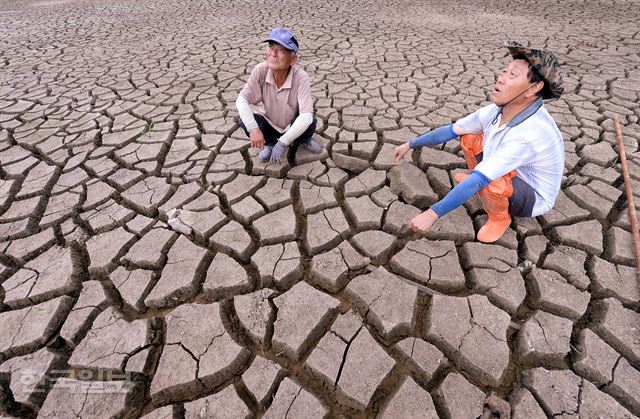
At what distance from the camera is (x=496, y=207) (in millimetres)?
1878

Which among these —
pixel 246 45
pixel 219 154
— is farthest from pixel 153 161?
pixel 246 45

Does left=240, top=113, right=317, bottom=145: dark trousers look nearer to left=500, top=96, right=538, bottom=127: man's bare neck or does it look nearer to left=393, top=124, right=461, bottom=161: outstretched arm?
left=393, top=124, right=461, bottom=161: outstretched arm

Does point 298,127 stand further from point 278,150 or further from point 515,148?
point 515,148

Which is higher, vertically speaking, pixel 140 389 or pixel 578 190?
pixel 578 190

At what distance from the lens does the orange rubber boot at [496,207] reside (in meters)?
1.78

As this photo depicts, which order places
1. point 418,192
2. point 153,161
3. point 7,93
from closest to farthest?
point 418,192, point 153,161, point 7,93

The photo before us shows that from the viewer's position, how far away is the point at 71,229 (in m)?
2.07

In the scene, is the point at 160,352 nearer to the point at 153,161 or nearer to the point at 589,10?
the point at 153,161

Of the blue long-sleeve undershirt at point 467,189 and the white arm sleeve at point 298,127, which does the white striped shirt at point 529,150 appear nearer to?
the blue long-sleeve undershirt at point 467,189

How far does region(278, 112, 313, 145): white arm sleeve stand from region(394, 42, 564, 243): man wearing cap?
0.98m

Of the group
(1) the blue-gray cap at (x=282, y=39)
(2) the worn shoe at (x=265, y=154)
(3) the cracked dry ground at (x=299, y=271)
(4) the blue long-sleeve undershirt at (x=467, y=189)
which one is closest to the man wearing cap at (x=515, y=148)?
A: (4) the blue long-sleeve undershirt at (x=467, y=189)

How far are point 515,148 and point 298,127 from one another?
4.27ft

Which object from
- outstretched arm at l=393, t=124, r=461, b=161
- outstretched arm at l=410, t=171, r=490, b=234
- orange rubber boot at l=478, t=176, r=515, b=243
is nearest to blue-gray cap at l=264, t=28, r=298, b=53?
outstretched arm at l=393, t=124, r=461, b=161

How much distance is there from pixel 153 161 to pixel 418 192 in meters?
2.03
